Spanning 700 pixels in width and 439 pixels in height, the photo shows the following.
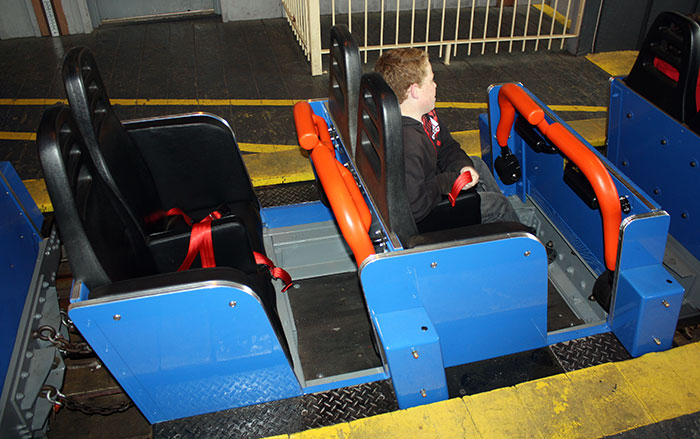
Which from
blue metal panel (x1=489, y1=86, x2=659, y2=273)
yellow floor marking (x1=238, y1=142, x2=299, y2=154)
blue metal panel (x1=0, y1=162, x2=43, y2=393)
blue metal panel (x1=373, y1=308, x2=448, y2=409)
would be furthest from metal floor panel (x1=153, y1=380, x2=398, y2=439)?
yellow floor marking (x1=238, y1=142, x2=299, y2=154)

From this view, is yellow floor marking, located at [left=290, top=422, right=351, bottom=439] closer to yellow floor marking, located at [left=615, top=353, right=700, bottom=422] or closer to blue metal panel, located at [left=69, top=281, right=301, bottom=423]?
blue metal panel, located at [left=69, top=281, right=301, bottom=423]

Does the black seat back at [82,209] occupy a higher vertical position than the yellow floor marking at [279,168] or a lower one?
higher

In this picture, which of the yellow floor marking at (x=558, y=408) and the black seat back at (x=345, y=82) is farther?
the black seat back at (x=345, y=82)

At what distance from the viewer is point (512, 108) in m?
2.56

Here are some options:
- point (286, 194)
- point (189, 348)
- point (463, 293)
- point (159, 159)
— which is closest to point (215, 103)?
point (286, 194)

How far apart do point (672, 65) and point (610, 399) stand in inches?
62.3

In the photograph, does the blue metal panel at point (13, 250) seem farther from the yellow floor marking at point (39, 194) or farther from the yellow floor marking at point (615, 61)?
the yellow floor marking at point (615, 61)

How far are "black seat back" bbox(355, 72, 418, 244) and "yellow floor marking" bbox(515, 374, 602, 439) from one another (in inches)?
25.6

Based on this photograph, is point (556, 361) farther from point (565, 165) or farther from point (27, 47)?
point (27, 47)

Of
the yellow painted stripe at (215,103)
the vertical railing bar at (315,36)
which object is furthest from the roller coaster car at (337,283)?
the vertical railing bar at (315,36)

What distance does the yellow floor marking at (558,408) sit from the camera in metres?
1.72

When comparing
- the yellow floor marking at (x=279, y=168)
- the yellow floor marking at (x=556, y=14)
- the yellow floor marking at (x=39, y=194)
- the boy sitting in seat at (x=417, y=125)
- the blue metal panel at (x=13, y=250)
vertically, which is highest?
the boy sitting in seat at (x=417, y=125)

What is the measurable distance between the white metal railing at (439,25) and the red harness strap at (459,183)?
269cm

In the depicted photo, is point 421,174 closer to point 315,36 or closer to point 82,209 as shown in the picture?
point 82,209
